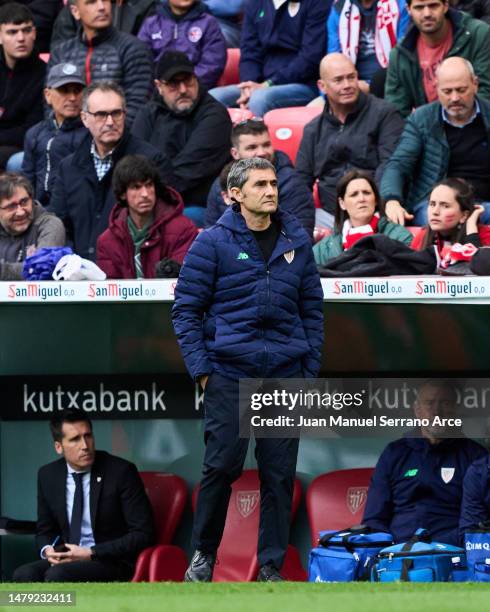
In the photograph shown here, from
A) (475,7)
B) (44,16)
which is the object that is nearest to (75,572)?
(475,7)

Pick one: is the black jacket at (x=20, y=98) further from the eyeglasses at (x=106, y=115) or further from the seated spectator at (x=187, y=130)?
the eyeglasses at (x=106, y=115)

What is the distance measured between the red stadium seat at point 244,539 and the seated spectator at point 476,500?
50.1 inches

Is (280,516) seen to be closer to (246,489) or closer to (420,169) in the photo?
(246,489)

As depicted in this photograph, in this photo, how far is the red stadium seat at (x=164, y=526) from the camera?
8.59 metres

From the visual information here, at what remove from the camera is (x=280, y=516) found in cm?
697

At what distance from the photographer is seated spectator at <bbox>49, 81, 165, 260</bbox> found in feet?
30.9

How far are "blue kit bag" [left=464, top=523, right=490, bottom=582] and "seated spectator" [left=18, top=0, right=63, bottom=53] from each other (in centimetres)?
650

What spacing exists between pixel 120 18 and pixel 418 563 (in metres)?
5.88

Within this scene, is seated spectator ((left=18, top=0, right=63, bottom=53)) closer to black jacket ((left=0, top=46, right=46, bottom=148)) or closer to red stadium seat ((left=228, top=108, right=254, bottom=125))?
black jacket ((left=0, top=46, right=46, bottom=148))

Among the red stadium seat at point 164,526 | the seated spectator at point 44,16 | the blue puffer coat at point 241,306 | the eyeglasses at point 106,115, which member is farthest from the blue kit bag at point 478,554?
the seated spectator at point 44,16

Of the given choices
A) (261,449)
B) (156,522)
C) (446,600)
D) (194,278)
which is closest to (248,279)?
(194,278)

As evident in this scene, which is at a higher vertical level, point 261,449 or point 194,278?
point 194,278

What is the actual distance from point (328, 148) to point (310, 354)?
117 inches

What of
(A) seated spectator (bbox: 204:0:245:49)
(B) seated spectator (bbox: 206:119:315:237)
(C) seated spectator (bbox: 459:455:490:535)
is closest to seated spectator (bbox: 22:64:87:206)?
(B) seated spectator (bbox: 206:119:315:237)
